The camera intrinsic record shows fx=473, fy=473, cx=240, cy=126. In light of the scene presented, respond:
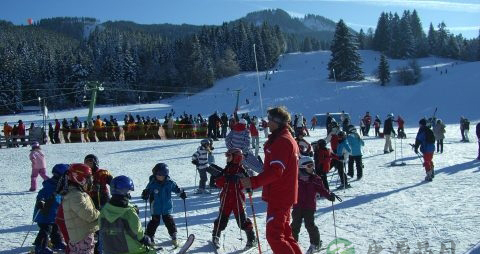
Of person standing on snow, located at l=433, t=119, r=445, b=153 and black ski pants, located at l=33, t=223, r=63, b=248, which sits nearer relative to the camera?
black ski pants, located at l=33, t=223, r=63, b=248

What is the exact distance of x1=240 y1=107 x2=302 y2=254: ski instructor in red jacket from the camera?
15.1ft

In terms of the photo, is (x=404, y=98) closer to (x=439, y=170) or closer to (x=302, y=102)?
(x=302, y=102)

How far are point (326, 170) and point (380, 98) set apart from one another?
5169 centimetres

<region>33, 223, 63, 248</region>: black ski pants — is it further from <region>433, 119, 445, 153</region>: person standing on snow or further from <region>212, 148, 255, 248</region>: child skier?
<region>433, 119, 445, 153</region>: person standing on snow

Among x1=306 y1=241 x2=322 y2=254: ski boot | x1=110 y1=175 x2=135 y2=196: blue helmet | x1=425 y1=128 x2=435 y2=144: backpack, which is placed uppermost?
x1=110 y1=175 x2=135 y2=196: blue helmet

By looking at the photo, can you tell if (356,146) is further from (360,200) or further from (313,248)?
(313,248)

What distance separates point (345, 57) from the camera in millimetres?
71250

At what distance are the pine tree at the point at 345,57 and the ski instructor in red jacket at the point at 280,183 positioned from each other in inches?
2672

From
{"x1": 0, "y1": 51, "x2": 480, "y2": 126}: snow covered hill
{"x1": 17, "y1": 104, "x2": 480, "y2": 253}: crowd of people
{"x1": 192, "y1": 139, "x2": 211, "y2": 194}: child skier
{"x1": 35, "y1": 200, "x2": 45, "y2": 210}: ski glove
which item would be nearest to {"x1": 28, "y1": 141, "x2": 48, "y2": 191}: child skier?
{"x1": 192, "y1": 139, "x2": 211, "y2": 194}: child skier

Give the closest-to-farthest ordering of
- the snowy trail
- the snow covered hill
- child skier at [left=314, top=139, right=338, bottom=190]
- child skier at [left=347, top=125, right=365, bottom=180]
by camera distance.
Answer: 1. the snowy trail
2. child skier at [left=314, top=139, right=338, bottom=190]
3. child skier at [left=347, top=125, right=365, bottom=180]
4. the snow covered hill

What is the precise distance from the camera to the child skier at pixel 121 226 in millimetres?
4453

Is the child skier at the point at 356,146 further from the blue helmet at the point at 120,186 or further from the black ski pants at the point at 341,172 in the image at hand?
the blue helmet at the point at 120,186

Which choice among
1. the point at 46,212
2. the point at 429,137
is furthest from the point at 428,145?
the point at 46,212

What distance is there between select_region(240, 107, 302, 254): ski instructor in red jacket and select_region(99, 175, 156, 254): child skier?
1.10 m
